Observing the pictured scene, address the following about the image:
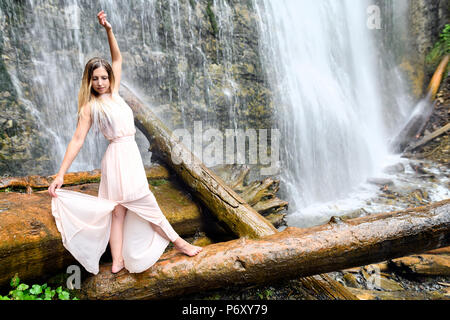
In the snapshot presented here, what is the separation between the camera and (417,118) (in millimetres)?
10688

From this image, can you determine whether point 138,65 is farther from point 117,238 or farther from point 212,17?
point 117,238

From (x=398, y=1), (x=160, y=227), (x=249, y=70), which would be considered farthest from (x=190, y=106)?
(x=398, y=1)

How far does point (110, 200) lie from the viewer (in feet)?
7.62

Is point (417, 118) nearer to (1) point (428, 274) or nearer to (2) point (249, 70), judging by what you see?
(2) point (249, 70)

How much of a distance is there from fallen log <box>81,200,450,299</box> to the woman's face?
5.10ft

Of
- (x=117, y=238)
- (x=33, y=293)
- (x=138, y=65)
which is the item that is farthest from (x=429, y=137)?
(x=33, y=293)

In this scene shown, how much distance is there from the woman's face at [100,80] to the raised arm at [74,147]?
0.55 feet

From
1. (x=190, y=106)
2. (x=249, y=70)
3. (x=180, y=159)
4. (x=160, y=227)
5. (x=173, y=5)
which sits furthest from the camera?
(x=249, y=70)

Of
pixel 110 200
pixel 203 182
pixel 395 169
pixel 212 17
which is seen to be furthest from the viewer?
pixel 395 169

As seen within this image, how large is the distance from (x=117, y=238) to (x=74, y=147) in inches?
33.7

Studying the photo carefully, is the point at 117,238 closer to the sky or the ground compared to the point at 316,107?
closer to the ground

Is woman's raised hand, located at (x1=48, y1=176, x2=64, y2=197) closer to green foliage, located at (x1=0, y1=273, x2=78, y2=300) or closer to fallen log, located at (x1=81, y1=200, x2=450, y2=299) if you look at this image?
green foliage, located at (x1=0, y1=273, x2=78, y2=300)

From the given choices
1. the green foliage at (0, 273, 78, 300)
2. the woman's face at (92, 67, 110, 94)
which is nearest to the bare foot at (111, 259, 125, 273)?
the green foliage at (0, 273, 78, 300)
